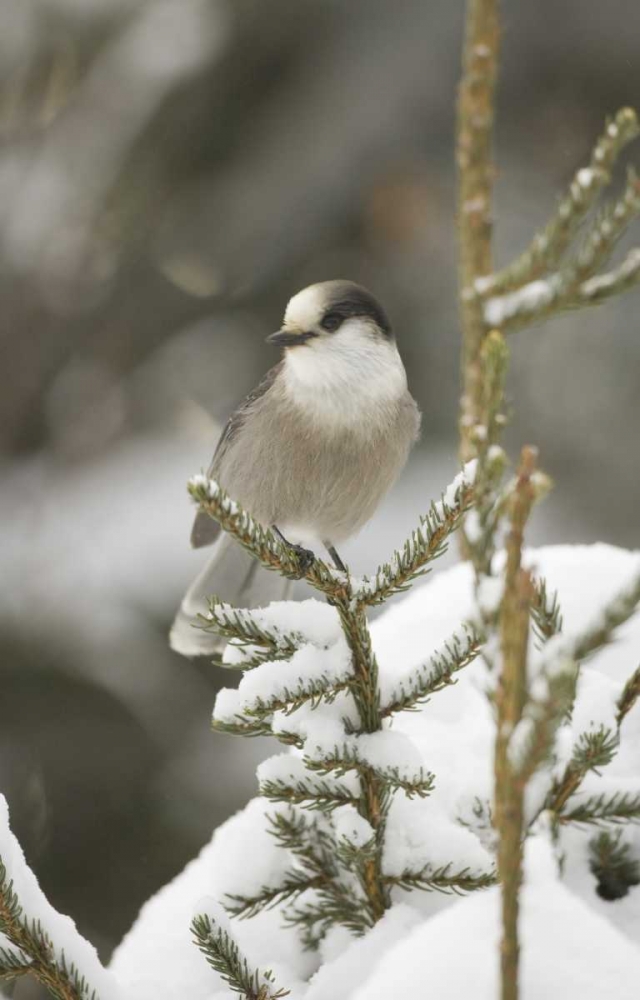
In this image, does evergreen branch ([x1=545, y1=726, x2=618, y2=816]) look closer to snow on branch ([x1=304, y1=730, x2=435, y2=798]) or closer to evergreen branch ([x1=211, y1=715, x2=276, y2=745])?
snow on branch ([x1=304, y1=730, x2=435, y2=798])

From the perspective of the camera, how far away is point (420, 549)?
127 cm

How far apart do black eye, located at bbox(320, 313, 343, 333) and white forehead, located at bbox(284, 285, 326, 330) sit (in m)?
0.02

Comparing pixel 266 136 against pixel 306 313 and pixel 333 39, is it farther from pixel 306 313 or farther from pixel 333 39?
pixel 306 313

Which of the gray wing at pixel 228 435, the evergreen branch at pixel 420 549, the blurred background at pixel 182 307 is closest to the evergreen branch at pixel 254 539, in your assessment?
the evergreen branch at pixel 420 549

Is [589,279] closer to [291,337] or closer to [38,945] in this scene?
[38,945]

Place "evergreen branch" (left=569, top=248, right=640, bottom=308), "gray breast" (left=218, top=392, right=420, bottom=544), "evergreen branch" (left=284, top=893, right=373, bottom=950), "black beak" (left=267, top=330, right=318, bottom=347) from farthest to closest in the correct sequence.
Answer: "gray breast" (left=218, top=392, right=420, bottom=544) < "black beak" (left=267, top=330, right=318, bottom=347) < "evergreen branch" (left=284, top=893, right=373, bottom=950) < "evergreen branch" (left=569, top=248, right=640, bottom=308)

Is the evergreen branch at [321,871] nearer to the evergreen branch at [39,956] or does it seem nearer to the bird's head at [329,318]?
the evergreen branch at [39,956]

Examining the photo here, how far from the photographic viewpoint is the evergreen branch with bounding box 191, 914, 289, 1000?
1221 mm

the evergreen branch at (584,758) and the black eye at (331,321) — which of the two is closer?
the evergreen branch at (584,758)

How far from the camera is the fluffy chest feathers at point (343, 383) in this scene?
2.23m

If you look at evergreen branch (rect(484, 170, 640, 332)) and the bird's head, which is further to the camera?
the bird's head

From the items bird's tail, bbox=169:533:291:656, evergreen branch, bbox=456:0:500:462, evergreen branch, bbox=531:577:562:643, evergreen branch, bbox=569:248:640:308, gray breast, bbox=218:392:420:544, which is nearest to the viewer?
evergreen branch, bbox=569:248:640:308

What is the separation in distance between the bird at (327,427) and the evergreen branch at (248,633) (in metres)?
0.83

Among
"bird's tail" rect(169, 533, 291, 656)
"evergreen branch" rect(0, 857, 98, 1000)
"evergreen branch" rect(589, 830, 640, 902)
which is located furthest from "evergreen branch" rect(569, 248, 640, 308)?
"bird's tail" rect(169, 533, 291, 656)
